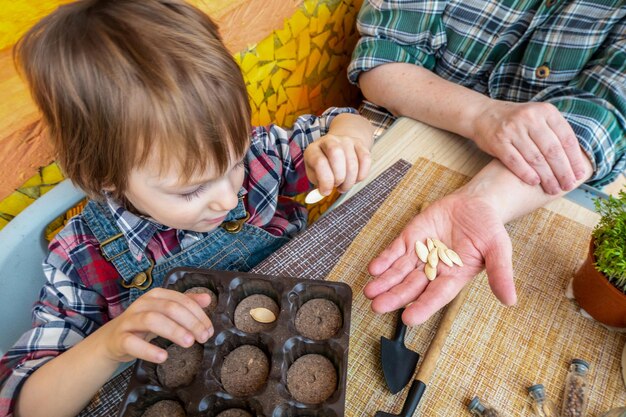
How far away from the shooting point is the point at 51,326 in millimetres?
831

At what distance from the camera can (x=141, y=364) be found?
700 millimetres

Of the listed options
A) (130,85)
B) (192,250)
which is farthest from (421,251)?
(130,85)

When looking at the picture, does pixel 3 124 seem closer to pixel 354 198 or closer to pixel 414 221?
pixel 354 198

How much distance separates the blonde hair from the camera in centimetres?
67

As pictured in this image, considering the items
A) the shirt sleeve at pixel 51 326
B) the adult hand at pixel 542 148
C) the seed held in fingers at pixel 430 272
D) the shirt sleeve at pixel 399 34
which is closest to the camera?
the shirt sleeve at pixel 51 326

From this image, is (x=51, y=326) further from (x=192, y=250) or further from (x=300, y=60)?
(x=300, y=60)

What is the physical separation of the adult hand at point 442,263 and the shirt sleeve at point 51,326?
0.61 metres

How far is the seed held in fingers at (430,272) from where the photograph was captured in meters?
0.88

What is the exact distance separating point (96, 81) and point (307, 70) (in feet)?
4.33

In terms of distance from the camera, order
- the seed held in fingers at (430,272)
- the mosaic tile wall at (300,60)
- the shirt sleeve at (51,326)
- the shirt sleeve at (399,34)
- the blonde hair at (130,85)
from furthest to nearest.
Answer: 1. the mosaic tile wall at (300,60)
2. the shirt sleeve at (399,34)
3. the seed held in fingers at (430,272)
4. the shirt sleeve at (51,326)
5. the blonde hair at (130,85)

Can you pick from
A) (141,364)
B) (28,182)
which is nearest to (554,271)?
(141,364)

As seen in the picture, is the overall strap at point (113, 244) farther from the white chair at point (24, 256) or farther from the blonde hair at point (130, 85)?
the blonde hair at point (130, 85)

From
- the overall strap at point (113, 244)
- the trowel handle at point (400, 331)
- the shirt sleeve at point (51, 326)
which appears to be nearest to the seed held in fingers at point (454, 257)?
the trowel handle at point (400, 331)

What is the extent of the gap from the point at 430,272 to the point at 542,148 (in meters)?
0.47
